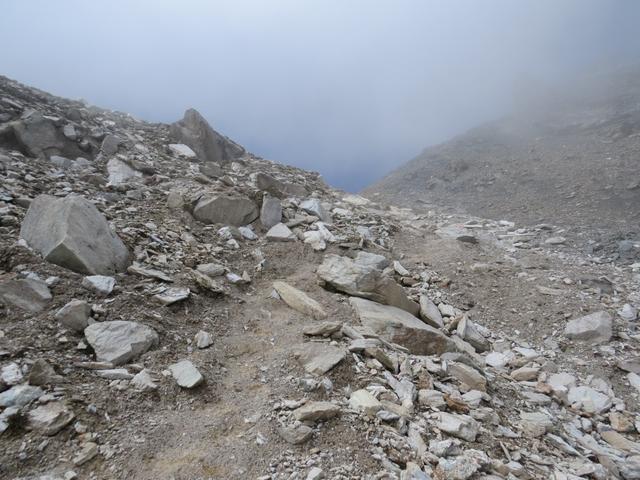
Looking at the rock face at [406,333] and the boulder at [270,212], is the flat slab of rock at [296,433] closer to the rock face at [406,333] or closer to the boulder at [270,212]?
the rock face at [406,333]

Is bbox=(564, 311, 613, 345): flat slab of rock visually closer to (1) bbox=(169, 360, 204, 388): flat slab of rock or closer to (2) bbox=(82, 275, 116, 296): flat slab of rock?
(1) bbox=(169, 360, 204, 388): flat slab of rock

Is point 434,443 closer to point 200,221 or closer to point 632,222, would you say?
point 200,221

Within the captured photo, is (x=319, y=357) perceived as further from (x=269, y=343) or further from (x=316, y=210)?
(x=316, y=210)

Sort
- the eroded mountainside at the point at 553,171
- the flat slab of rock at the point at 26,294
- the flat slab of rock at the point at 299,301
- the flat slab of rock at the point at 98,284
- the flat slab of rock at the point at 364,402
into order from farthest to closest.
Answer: the eroded mountainside at the point at 553,171
the flat slab of rock at the point at 299,301
the flat slab of rock at the point at 98,284
the flat slab of rock at the point at 26,294
the flat slab of rock at the point at 364,402

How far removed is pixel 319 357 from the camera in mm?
4207

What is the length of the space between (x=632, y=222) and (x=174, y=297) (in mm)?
15397

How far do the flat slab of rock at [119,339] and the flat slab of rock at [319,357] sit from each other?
5.93 feet

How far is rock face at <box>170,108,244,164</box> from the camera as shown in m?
13.9

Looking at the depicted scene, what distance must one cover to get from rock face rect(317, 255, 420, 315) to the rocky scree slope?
3 cm

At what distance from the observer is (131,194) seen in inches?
317

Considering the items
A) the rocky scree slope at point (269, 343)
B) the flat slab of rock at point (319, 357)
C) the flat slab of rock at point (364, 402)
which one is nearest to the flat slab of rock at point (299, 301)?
the rocky scree slope at point (269, 343)

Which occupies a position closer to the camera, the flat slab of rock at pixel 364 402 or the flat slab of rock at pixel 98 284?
the flat slab of rock at pixel 364 402

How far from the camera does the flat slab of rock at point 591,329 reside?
260 inches

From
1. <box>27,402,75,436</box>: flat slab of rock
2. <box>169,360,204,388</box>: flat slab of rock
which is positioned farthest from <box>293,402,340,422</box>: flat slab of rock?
<box>27,402,75,436</box>: flat slab of rock
